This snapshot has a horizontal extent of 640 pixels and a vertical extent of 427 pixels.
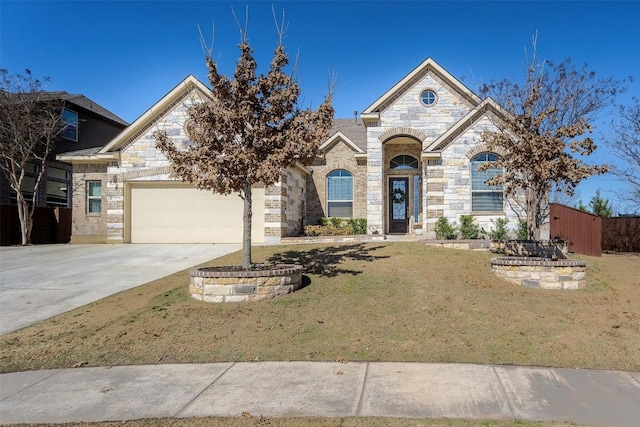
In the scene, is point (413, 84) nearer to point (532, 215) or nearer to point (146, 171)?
point (532, 215)

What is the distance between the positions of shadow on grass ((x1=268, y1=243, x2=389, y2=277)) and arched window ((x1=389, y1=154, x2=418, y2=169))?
304 inches

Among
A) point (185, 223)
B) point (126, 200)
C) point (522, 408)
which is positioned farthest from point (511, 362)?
point (126, 200)

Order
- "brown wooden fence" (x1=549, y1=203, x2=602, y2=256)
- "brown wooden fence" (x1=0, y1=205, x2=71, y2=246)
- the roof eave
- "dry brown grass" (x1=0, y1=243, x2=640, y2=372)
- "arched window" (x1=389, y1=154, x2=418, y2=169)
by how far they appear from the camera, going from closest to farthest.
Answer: "dry brown grass" (x1=0, y1=243, x2=640, y2=372)
"brown wooden fence" (x1=549, y1=203, x2=602, y2=256)
the roof eave
"brown wooden fence" (x1=0, y1=205, x2=71, y2=246)
"arched window" (x1=389, y1=154, x2=418, y2=169)

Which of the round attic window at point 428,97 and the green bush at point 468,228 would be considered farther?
the round attic window at point 428,97

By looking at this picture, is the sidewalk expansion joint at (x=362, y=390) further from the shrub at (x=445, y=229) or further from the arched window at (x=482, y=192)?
the arched window at (x=482, y=192)

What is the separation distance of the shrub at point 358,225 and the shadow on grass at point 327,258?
560 cm

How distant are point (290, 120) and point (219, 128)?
153cm

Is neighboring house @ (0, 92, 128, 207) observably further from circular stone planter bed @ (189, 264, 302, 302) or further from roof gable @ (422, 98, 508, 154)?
circular stone planter bed @ (189, 264, 302, 302)

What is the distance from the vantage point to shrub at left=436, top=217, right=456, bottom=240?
16.6 metres

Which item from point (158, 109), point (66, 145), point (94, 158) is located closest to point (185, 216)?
point (158, 109)

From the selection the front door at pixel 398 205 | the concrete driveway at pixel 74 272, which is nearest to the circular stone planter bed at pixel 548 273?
the concrete driveway at pixel 74 272

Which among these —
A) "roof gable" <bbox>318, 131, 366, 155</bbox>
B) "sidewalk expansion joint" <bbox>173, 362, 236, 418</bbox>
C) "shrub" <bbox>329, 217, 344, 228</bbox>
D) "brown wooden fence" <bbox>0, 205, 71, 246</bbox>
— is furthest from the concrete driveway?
"roof gable" <bbox>318, 131, 366, 155</bbox>

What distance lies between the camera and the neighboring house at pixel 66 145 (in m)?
24.6

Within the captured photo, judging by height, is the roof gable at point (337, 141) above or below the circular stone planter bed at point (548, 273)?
above
